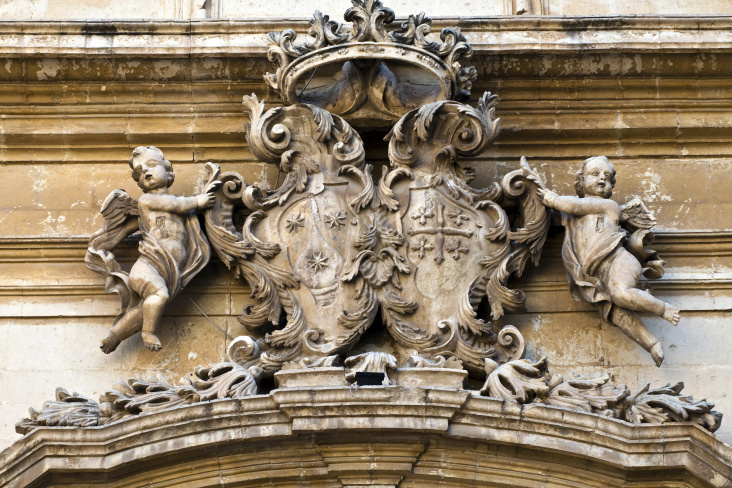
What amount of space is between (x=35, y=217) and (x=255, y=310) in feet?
4.68

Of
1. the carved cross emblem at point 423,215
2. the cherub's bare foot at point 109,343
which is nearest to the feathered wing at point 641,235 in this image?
the carved cross emblem at point 423,215

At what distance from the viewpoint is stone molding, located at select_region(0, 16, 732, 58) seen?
9.46 metres

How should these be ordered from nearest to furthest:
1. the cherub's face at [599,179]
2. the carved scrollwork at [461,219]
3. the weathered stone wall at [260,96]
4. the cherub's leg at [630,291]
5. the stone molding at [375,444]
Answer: the stone molding at [375,444]
the cherub's leg at [630,291]
the carved scrollwork at [461,219]
the cherub's face at [599,179]
the weathered stone wall at [260,96]

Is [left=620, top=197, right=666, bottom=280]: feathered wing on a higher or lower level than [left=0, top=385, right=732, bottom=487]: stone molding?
higher

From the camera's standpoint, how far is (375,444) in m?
8.31

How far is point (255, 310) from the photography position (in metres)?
8.84

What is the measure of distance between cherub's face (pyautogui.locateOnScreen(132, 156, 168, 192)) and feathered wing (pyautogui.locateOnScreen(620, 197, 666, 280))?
2.42m

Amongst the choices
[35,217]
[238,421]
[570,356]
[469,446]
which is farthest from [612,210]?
[35,217]

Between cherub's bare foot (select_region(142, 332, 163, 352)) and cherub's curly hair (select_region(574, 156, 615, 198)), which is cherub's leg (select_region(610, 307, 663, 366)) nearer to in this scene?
cherub's curly hair (select_region(574, 156, 615, 198))

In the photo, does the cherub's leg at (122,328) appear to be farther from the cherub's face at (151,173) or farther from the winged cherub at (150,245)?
the cherub's face at (151,173)

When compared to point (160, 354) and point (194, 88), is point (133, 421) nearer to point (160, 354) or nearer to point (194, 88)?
point (160, 354)

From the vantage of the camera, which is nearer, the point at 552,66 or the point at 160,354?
the point at 160,354

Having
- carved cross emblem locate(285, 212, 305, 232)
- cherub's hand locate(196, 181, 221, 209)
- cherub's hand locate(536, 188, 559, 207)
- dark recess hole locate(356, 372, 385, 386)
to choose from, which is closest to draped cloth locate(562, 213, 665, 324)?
cherub's hand locate(536, 188, 559, 207)

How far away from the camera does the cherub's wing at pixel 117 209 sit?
9023 millimetres
